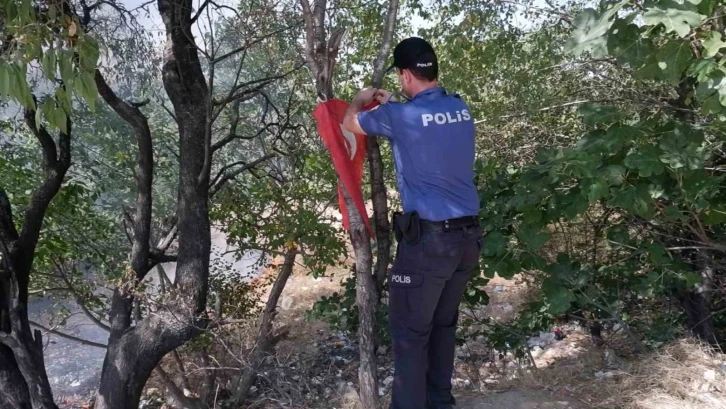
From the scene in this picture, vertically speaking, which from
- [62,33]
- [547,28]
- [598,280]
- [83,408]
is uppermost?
[547,28]

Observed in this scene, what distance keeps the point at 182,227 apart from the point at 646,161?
3.29 metres

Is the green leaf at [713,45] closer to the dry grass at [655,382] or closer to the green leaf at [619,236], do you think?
the green leaf at [619,236]

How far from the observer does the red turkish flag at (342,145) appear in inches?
114

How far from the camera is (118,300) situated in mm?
4773

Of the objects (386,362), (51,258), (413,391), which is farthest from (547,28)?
(51,258)

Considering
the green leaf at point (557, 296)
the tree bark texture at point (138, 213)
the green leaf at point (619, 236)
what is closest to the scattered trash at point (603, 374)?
the green leaf at point (557, 296)

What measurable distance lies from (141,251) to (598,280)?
11.5 feet

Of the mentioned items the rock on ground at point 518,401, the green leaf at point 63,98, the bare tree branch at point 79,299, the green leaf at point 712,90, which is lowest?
the rock on ground at point 518,401

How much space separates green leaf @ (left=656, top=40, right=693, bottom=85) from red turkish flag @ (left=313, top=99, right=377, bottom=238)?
1363 mm

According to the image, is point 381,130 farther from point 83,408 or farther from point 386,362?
point 83,408

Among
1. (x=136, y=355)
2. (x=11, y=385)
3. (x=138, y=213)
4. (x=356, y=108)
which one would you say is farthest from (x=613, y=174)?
(x=11, y=385)

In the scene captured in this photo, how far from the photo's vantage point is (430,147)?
8.29ft

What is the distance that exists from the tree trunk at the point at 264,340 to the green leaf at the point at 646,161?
2620mm

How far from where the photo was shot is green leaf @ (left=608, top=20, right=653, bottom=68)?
95.5 inches
